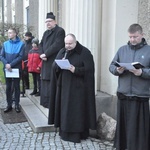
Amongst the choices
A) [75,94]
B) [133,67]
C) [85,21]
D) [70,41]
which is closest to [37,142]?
[75,94]

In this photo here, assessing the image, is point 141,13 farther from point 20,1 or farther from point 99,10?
point 20,1

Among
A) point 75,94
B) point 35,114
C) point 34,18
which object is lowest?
point 35,114

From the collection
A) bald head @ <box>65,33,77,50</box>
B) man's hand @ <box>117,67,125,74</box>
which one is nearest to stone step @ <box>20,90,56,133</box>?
bald head @ <box>65,33,77,50</box>

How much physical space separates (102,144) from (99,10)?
292cm

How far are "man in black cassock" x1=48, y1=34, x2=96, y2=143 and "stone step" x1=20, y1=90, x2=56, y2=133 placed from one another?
552 millimetres

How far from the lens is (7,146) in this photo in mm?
5336

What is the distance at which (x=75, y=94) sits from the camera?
546 centimetres

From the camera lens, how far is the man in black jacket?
622 centimetres

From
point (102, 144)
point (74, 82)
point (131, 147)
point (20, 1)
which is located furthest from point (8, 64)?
point (20, 1)

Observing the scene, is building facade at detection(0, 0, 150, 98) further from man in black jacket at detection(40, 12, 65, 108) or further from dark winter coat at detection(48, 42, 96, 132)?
dark winter coat at detection(48, 42, 96, 132)

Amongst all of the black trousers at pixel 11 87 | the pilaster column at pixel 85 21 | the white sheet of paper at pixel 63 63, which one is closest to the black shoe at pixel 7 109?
the black trousers at pixel 11 87

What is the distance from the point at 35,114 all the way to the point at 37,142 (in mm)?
1429

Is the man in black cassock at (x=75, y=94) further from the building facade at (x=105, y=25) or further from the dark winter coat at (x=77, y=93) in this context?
the building facade at (x=105, y=25)

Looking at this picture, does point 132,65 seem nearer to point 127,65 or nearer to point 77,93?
point 127,65
